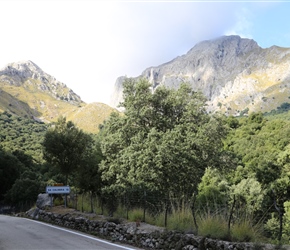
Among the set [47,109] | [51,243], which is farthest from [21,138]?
[47,109]

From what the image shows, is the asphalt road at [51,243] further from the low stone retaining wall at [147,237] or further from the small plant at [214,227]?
the small plant at [214,227]

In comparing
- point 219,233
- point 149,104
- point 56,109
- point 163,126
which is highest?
point 56,109

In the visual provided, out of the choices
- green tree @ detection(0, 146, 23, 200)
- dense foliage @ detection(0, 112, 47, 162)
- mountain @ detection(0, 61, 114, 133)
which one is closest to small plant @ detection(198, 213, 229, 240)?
green tree @ detection(0, 146, 23, 200)

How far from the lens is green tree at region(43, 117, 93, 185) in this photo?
21.1 metres

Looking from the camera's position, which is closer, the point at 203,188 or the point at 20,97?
the point at 203,188

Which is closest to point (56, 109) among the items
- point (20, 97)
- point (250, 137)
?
point (20, 97)

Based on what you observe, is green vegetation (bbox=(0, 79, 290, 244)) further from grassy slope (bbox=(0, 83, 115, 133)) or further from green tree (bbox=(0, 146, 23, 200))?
grassy slope (bbox=(0, 83, 115, 133))

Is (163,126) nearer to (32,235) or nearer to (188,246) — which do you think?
(32,235)

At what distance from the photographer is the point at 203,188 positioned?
26.7 meters

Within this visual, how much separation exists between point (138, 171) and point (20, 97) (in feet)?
589

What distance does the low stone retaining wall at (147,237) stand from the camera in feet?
23.4

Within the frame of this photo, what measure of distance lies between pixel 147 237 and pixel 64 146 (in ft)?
43.9

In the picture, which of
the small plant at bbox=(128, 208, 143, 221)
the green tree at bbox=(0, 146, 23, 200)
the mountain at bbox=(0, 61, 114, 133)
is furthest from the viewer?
the mountain at bbox=(0, 61, 114, 133)

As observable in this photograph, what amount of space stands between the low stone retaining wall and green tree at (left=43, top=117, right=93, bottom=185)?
7.47m
